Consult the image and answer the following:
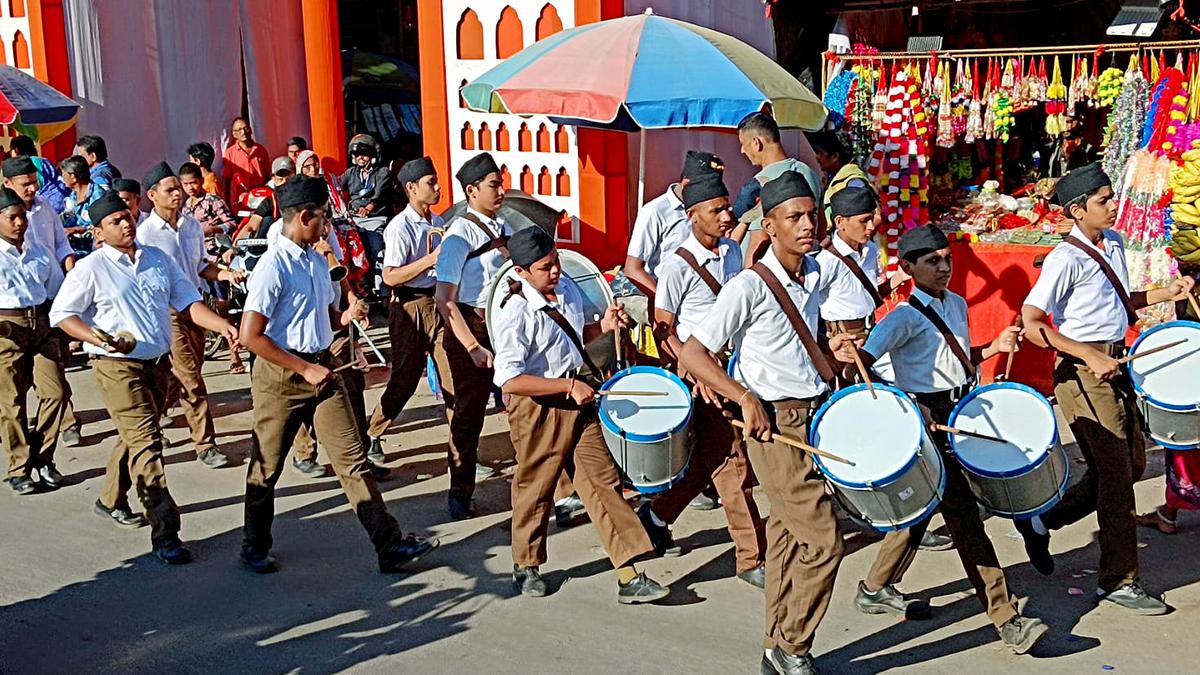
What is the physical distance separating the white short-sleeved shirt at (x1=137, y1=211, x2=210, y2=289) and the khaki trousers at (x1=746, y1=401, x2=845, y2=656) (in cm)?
436

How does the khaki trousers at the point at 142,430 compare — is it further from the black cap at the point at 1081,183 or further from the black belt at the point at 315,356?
the black cap at the point at 1081,183

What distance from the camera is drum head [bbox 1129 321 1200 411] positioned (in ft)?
17.8

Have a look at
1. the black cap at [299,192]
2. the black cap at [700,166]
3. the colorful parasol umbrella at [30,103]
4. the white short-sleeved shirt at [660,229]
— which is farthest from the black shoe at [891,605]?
the colorful parasol umbrella at [30,103]

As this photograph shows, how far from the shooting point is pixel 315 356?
607 centimetres

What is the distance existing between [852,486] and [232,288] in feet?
23.0

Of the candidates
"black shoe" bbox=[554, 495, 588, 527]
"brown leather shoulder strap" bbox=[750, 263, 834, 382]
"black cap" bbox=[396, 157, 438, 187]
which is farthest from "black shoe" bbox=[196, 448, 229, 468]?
"brown leather shoulder strap" bbox=[750, 263, 834, 382]

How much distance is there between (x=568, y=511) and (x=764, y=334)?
2325mm

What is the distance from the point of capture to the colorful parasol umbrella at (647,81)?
831 cm

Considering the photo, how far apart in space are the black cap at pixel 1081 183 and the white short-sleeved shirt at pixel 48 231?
223 inches

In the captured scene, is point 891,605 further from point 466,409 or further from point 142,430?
point 142,430

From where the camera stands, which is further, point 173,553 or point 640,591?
point 173,553

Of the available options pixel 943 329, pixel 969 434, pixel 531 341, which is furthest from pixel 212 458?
pixel 969 434

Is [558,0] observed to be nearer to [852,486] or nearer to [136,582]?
[136,582]

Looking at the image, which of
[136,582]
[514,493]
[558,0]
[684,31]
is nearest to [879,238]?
[684,31]
